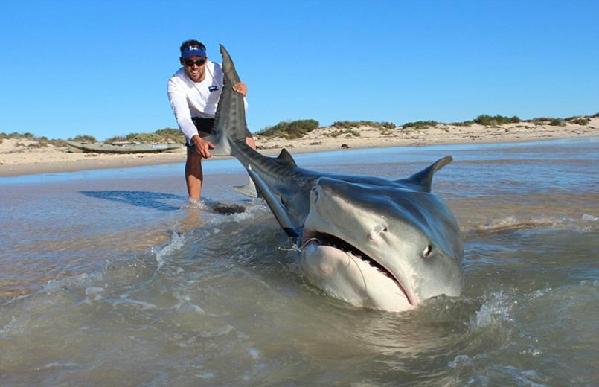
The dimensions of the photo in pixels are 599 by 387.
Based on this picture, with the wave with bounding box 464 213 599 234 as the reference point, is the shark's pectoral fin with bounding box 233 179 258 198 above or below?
above

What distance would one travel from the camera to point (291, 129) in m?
30.3

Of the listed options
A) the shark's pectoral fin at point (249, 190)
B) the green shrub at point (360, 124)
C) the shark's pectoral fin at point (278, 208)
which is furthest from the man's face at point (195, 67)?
the green shrub at point (360, 124)

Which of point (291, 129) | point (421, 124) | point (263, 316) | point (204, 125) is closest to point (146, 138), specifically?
point (291, 129)

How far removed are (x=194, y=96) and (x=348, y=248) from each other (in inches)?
188

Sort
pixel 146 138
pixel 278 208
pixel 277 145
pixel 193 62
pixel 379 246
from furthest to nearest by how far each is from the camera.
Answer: pixel 146 138 < pixel 277 145 < pixel 193 62 < pixel 278 208 < pixel 379 246

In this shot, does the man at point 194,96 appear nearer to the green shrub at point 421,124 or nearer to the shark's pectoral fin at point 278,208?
the shark's pectoral fin at point 278,208

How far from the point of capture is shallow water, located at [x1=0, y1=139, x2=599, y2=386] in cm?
192

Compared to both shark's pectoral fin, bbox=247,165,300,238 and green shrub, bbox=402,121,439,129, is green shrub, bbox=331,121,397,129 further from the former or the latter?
shark's pectoral fin, bbox=247,165,300,238

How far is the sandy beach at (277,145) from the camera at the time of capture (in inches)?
583

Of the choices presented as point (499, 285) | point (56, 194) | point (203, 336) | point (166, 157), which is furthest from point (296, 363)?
point (166, 157)

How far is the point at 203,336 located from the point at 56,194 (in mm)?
6535

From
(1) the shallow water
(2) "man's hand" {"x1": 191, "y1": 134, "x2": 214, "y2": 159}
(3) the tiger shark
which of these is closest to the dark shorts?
(2) "man's hand" {"x1": 191, "y1": 134, "x2": 214, "y2": 159}

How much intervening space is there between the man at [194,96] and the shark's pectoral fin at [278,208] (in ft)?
6.29

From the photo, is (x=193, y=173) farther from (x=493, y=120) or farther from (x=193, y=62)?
(x=493, y=120)
